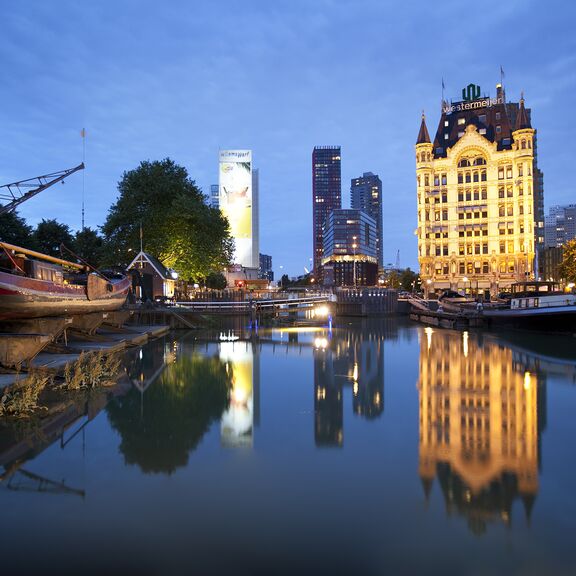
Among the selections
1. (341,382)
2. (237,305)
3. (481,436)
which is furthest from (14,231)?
(481,436)

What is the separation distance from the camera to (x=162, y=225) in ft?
175

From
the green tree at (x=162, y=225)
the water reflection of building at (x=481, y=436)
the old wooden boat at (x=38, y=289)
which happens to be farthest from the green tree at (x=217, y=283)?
the water reflection of building at (x=481, y=436)

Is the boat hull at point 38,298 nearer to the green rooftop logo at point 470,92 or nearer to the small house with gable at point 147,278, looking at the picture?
the small house with gable at point 147,278

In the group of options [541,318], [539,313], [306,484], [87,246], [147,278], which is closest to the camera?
[306,484]

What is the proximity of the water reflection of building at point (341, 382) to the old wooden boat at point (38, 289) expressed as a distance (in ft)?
37.4

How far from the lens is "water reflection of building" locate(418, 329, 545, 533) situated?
8.52 m

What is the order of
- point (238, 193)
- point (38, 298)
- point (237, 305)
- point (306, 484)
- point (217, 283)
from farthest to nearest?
point (238, 193) < point (217, 283) < point (237, 305) < point (38, 298) < point (306, 484)

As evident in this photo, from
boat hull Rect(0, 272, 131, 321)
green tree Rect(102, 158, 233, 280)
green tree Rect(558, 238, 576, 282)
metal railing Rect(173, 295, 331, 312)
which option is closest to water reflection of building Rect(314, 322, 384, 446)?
boat hull Rect(0, 272, 131, 321)

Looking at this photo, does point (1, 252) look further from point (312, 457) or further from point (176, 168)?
point (176, 168)

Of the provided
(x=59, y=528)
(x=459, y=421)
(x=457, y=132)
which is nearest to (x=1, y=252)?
(x=59, y=528)

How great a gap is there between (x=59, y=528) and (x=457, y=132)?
10034cm

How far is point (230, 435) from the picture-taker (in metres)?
12.6

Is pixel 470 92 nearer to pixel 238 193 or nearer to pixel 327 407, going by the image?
pixel 238 193

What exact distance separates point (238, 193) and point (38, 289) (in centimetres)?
10961
